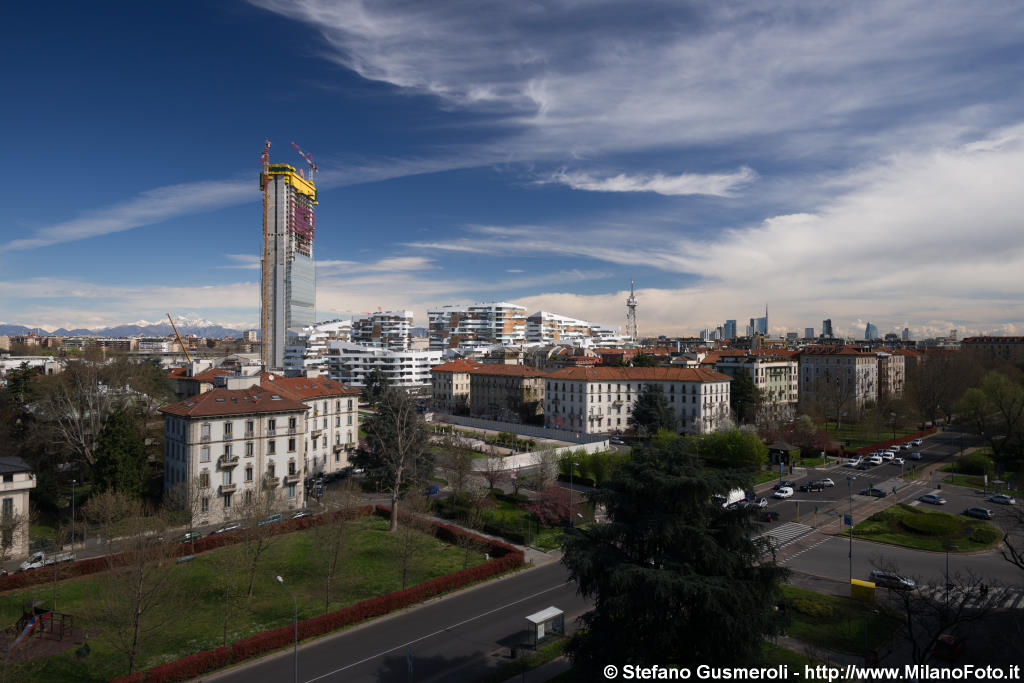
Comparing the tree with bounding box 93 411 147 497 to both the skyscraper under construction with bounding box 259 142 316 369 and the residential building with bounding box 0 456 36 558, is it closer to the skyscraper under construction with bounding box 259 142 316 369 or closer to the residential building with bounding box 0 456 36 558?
the residential building with bounding box 0 456 36 558

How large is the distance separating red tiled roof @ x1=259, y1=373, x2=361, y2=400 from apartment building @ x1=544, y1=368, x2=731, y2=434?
3751cm

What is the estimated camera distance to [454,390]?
11638 centimetres

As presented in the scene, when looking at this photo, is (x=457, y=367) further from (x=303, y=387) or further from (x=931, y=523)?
(x=931, y=523)

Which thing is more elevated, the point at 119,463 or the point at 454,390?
the point at 454,390

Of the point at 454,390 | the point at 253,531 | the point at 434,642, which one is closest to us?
the point at 434,642

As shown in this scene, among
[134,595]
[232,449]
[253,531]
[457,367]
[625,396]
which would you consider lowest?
[134,595]

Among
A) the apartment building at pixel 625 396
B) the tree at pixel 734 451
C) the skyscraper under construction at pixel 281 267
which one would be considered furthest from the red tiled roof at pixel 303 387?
the skyscraper under construction at pixel 281 267

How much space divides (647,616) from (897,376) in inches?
5202

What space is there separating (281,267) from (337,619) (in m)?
178

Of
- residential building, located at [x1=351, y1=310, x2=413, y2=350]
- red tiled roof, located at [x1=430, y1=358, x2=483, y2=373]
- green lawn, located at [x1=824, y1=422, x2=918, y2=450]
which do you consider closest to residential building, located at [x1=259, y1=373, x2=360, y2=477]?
red tiled roof, located at [x1=430, y1=358, x2=483, y2=373]

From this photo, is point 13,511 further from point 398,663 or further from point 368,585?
point 398,663

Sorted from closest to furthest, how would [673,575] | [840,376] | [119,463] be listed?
[673,575] → [119,463] → [840,376]

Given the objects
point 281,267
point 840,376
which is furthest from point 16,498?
point 281,267

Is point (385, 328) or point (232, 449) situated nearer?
point (232, 449)
